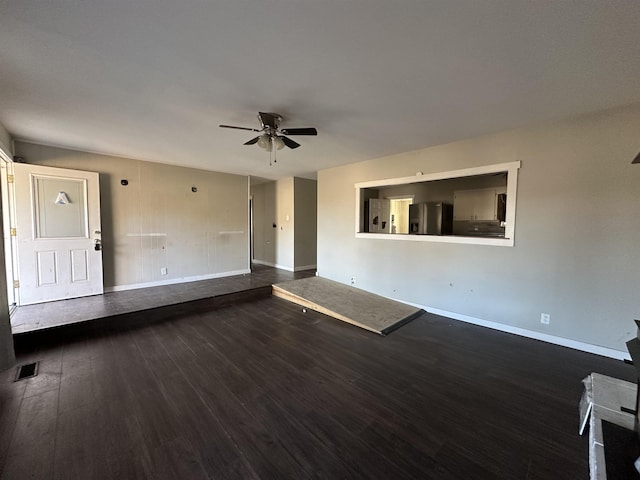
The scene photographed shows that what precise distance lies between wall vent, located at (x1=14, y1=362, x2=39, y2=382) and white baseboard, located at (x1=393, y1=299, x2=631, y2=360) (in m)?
5.07

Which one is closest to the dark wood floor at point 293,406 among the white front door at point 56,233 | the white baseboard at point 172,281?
the white front door at point 56,233

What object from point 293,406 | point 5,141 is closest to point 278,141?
point 293,406

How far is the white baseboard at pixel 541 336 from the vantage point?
2.81m

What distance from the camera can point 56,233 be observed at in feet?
13.6

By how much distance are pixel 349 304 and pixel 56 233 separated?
5040 millimetres

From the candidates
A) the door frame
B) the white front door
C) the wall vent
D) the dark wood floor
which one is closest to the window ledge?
the dark wood floor

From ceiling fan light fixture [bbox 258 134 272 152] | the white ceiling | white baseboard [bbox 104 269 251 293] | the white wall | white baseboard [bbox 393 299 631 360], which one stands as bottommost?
white baseboard [bbox 393 299 631 360]

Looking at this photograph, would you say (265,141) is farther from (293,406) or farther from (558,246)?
(558,246)

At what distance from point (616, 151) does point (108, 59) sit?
4.97 m

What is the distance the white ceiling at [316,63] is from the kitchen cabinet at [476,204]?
2805mm

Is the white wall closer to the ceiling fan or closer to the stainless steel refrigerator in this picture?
the stainless steel refrigerator

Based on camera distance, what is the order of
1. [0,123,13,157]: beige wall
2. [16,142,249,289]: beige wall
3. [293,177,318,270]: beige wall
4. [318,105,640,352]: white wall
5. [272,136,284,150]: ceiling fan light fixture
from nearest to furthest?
[318,105,640,352]: white wall, [272,136,284,150]: ceiling fan light fixture, [0,123,13,157]: beige wall, [16,142,249,289]: beige wall, [293,177,318,270]: beige wall

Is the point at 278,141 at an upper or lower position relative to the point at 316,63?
lower

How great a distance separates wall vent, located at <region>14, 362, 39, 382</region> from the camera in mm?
2457
